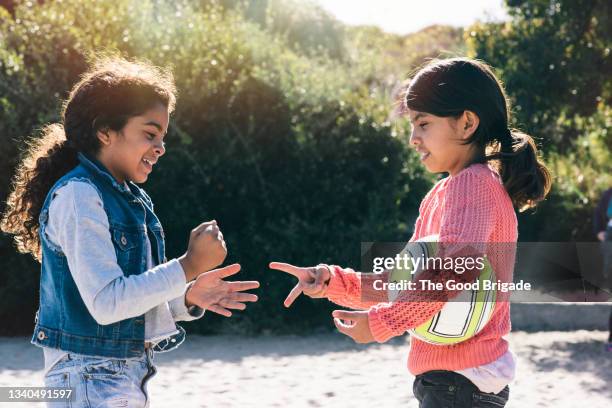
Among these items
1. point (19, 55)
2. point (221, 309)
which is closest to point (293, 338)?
point (19, 55)

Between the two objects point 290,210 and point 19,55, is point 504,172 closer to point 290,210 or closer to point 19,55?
point 290,210

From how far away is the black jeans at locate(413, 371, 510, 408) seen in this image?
2270 mm

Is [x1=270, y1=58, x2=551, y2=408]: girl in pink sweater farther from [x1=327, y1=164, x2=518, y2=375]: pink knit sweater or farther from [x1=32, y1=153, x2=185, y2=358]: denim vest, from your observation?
[x1=32, y1=153, x2=185, y2=358]: denim vest

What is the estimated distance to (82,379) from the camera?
86.1 inches

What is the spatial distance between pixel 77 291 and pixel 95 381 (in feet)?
0.82

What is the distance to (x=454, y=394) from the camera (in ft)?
7.47

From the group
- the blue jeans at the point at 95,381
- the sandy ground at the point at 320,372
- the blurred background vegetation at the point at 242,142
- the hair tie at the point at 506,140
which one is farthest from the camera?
the blurred background vegetation at the point at 242,142

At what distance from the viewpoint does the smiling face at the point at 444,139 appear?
7.85 feet

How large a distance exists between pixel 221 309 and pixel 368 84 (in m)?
7.62

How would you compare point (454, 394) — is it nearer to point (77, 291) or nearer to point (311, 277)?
point (311, 277)

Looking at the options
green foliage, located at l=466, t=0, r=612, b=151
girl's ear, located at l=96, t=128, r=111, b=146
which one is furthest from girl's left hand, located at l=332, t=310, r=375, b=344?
green foliage, located at l=466, t=0, r=612, b=151

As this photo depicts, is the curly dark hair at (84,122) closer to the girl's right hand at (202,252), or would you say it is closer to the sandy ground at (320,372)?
the girl's right hand at (202,252)

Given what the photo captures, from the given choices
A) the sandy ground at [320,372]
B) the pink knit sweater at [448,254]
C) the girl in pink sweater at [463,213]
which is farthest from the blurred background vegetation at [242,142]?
the pink knit sweater at [448,254]

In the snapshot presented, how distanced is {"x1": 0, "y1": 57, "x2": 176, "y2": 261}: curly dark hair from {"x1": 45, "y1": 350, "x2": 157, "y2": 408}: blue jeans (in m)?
0.52
